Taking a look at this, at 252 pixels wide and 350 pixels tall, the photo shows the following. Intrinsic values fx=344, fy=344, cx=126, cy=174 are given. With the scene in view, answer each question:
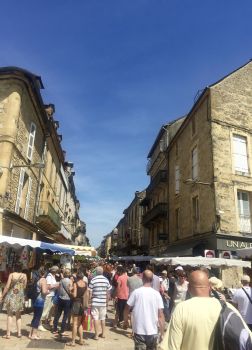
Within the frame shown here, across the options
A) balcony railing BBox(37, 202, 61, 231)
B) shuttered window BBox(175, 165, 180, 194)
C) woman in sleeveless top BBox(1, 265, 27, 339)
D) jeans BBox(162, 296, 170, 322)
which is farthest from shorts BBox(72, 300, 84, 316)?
shuttered window BBox(175, 165, 180, 194)

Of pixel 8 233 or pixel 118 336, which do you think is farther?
pixel 8 233

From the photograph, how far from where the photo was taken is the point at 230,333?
2.19 meters

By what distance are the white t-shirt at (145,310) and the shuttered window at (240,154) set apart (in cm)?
1447

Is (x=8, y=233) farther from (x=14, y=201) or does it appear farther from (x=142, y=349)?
(x=142, y=349)

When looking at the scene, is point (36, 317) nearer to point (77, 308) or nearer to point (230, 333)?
point (77, 308)

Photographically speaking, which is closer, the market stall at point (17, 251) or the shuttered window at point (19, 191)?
the market stall at point (17, 251)

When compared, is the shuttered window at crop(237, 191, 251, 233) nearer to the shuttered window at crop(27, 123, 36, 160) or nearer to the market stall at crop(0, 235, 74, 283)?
the market stall at crop(0, 235, 74, 283)

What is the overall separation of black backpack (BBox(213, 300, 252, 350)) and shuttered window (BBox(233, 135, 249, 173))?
1699cm

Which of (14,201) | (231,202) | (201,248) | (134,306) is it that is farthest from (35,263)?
(134,306)

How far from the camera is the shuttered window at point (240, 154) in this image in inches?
734

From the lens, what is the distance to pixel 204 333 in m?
2.46

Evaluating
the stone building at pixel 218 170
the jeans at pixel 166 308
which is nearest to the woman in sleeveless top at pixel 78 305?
the jeans at pixel 166 308

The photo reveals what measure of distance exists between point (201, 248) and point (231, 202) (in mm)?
2841

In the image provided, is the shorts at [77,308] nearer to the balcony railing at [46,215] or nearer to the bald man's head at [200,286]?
the bald man's head at [200,286]
